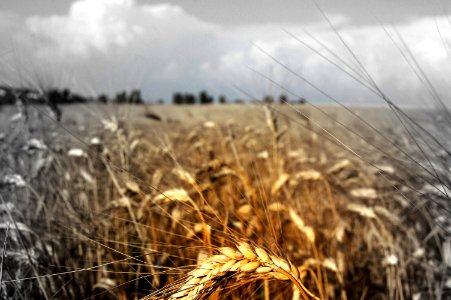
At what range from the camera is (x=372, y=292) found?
2.35 m

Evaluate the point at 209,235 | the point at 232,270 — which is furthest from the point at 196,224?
the point at 232,270

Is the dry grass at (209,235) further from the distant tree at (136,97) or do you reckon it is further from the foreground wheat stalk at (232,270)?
the distant tree at (136,97)

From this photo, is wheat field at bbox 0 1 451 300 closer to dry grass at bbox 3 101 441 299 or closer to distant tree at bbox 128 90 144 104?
dry grass at bbox 3 101 441 299

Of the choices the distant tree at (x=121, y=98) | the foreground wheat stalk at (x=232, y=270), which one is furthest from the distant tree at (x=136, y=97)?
the foreground wheat stalk at (x=232, y=270)

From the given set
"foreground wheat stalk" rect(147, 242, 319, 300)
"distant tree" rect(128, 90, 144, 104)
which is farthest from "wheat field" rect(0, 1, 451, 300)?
"distant tree" rect(128, 90, 144, 104)

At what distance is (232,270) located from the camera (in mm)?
930

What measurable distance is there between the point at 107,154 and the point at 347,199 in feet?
5.85

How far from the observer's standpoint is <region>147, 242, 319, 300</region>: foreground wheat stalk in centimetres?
91

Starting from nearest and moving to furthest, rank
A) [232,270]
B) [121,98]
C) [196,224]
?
[232,270] → [196,224] → [121,98]

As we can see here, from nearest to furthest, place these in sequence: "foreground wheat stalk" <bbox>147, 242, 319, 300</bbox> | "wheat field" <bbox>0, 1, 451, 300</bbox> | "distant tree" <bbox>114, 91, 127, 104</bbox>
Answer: "foreground wheat stalk" <bbox>147, 242, 319, 300</bbox>, "wheat field" <bbox>0, 1, 451, 300</bbox>, "distant tree" <bbox>114, 91, 127, 104</bbox>

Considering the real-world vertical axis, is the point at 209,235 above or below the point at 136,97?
below

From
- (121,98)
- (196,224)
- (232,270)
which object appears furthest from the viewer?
(121,98)

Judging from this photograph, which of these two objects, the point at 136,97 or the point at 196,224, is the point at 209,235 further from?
the point at 136,97

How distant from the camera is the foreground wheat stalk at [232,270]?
0.91 metres
